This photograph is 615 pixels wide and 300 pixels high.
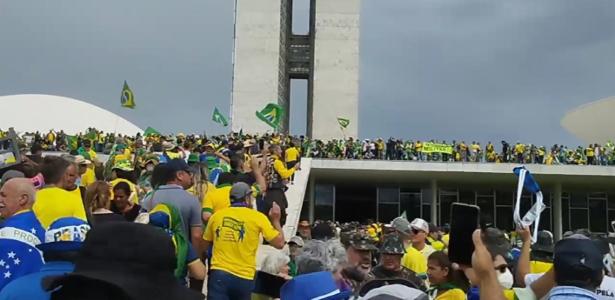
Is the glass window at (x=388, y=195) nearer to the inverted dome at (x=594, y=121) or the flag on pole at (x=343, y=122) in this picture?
the flag on pole at (x=343, y=122)

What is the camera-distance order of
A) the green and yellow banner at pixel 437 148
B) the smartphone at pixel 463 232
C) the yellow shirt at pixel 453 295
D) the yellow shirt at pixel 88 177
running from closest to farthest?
the smartphone at pixel 463 232
the yellow shirt at pixel 453 295
the yellow shirt at pixel 88 177
the green and yellow banner at pixel 437 148

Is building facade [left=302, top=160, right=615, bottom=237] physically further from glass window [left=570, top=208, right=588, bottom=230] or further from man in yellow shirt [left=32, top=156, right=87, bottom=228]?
man in yellow shirt [left=32, top=156, right=87, bottom=228]

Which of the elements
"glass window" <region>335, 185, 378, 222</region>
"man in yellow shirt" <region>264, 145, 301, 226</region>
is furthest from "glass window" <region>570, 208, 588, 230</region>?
"man in yellow shirt" <region>264, 145, 301, 226</region>

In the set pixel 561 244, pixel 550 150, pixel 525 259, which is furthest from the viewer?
pixel 550 150

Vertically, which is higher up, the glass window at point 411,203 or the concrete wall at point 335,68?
the concrete wall at point 335,68

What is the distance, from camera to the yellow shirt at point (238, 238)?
539 cm

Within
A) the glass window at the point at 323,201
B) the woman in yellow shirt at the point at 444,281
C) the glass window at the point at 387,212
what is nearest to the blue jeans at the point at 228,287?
the woman in yellow shirt at the point at 444,281

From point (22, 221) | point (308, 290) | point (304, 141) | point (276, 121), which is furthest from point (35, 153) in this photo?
point (304, 141)

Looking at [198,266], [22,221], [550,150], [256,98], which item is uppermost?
[256,98]

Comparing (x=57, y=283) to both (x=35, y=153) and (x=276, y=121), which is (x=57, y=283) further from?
(x=276, y=121)

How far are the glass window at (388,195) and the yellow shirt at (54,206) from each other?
33383mm

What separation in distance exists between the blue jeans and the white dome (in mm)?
54354

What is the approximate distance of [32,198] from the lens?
12.5 feet

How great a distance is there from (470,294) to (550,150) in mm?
31492
